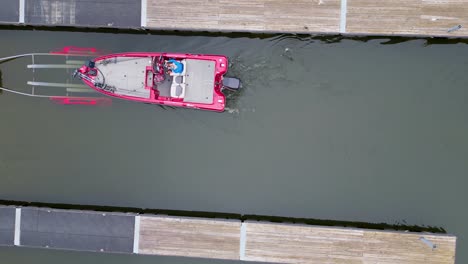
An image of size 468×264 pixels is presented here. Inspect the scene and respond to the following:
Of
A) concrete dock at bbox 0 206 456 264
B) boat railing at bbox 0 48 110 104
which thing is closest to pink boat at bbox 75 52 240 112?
boat railing at bbox 0 48 110 104

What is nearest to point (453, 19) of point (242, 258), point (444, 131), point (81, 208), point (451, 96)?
point (451, 96)

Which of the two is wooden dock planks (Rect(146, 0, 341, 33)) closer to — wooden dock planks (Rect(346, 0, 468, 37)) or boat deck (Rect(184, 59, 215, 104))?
wooden dock planks (Rect(346, 0, 468, 37))

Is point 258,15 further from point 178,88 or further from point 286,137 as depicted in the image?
point 286,137

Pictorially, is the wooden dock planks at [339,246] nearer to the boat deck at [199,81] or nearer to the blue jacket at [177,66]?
the boat deck at [199,81]

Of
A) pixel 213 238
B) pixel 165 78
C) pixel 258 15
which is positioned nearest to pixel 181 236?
pixel 213 238

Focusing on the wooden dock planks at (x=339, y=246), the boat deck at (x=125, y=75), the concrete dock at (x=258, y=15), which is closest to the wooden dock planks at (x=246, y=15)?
the concrete dock at (x=258, y=15)

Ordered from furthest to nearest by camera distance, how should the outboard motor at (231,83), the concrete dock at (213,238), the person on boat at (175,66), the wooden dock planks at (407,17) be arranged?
1. the outboard motor at (231,83)
2. the person on boat at (175,66)
3. the concrete dock at (213,238)
4. the wooden dock planks at (407,17)
